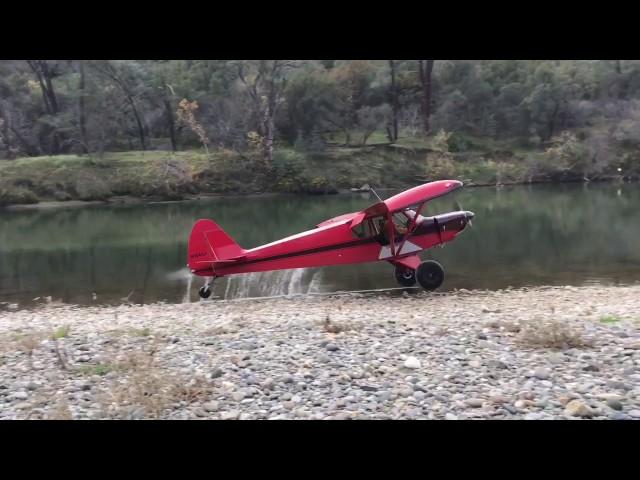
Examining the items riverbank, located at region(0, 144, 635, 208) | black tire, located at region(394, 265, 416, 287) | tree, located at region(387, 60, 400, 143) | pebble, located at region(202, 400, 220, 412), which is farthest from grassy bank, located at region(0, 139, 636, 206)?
pebble, located at region(202, 400, 220, 412)

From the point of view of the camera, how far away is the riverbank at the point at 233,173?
134ft

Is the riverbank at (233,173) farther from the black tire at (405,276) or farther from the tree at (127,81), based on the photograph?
the black tire at (405,276)

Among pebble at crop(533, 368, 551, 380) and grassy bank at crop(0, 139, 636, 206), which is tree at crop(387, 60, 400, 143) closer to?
grassy bank at crop(0, 139, 636, 206)

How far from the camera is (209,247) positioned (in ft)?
38.3

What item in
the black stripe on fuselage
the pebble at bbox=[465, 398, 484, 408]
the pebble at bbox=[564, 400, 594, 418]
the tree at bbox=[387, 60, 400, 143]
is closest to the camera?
the pebble at bbox=[564, 400, 594, 418]

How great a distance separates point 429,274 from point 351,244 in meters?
1.79

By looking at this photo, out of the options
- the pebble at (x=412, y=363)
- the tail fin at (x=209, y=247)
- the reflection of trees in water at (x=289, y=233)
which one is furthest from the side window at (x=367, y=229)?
the pebble at (x=412, y=363)

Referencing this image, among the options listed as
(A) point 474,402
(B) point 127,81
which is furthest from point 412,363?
(B) point 127,81

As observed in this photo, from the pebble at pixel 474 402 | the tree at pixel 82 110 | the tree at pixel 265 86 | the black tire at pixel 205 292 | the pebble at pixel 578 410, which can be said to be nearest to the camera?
the pebble at pixel 578 410

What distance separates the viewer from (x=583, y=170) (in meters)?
44.3

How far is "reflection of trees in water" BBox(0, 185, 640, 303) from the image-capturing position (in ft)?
45.0

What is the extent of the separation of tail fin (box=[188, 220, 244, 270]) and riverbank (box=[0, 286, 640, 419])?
8.68ft

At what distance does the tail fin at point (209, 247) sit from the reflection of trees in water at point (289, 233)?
156 cm

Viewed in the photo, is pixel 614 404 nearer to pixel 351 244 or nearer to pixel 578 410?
pixel 578 410
